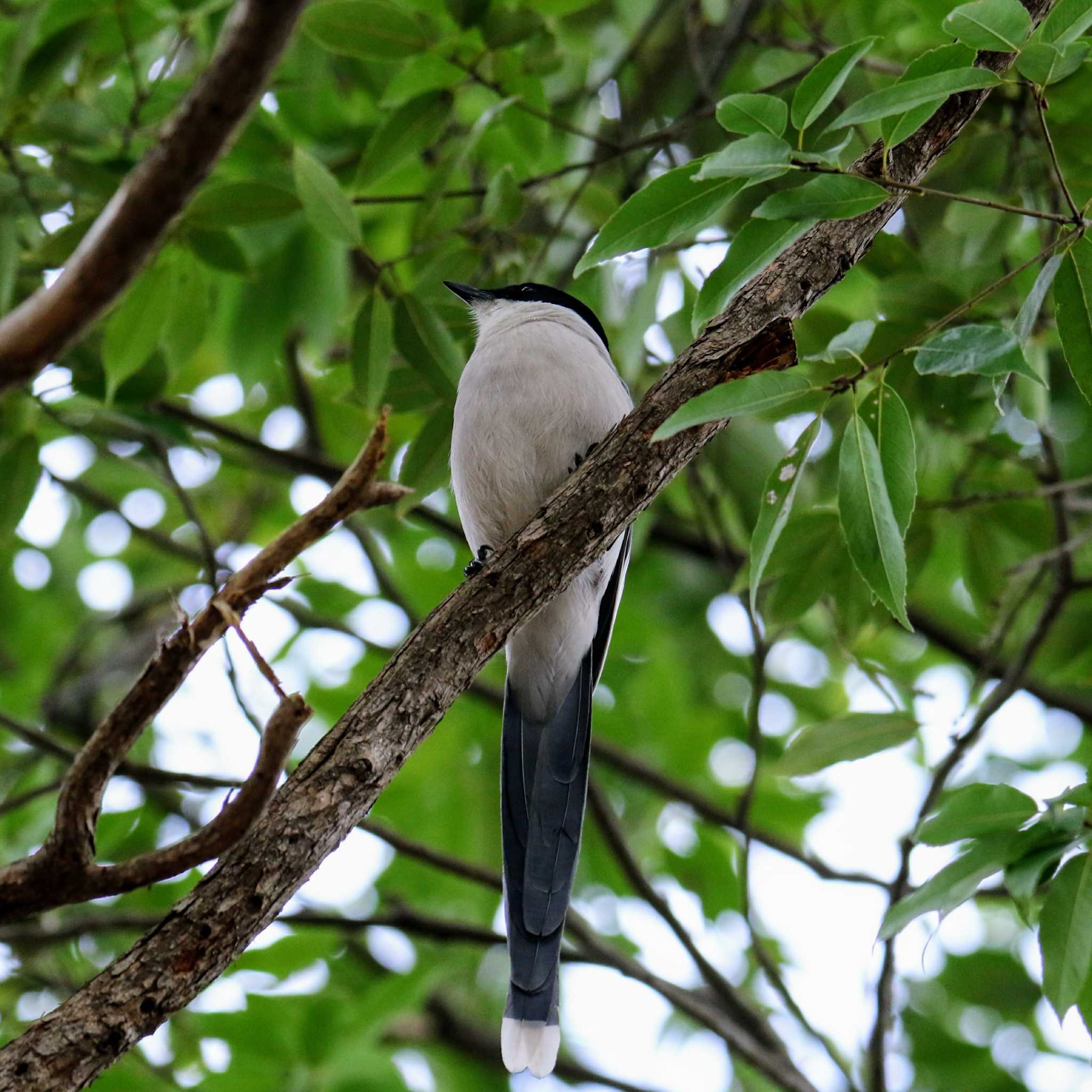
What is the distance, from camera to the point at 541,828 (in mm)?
3148

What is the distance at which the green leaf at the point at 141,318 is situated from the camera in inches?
126

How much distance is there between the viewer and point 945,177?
143 inches

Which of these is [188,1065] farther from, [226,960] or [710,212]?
[710,212]

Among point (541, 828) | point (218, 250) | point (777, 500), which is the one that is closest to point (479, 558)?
point (541, 828)

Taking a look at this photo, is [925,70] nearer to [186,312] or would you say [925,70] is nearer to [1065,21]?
[1065,21]

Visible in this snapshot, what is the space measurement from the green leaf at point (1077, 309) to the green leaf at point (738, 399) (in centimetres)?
51

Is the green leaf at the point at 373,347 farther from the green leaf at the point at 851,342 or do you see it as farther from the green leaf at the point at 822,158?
the green leaf at the point at 822,158

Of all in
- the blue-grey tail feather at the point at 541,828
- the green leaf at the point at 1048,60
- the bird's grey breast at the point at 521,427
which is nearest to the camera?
the green leaf at the point at 1048,60

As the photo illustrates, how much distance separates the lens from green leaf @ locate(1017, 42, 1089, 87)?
1813 millimetres

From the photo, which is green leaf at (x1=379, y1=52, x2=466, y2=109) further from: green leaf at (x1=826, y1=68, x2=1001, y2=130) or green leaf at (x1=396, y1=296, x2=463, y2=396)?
green leaf at (x1=826, y1=68, x2=1001, y2=130)

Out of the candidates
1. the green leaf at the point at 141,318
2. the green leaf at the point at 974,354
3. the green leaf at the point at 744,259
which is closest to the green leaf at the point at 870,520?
the green leaf at the point at 974,354

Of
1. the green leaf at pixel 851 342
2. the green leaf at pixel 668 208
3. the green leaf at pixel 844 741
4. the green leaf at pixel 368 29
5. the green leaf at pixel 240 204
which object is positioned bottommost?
the green leaf at pixel 844 741

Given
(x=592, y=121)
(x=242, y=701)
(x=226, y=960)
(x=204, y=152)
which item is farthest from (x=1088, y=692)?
(x=204, y=152)

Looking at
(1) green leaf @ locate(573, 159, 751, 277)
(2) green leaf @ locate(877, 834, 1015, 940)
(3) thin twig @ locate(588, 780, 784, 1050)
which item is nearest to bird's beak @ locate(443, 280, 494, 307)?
(3) thin twig @ locate(588, 780, 784, 1050)
